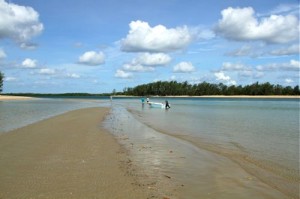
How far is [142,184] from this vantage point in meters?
7.64

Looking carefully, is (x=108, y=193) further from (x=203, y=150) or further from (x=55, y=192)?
(x=203, y=150)

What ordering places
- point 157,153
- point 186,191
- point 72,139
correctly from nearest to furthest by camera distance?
1. point 186,191
2. point 157,153
3. point 72,139

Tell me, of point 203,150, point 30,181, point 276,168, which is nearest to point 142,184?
point 30,181

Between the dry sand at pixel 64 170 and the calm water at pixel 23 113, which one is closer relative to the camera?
the dry sand at pixel 64 170

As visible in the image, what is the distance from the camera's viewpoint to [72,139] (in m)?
14.9

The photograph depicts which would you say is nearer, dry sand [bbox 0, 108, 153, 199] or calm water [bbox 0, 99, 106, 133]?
dry sand [bbox 0, 108, 153, 199]

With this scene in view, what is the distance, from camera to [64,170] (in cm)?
872

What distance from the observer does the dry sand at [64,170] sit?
270 inches

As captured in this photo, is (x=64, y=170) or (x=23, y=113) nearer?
(x=64, y=170)

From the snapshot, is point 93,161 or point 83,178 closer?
point 83,178

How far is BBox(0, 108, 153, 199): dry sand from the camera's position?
6859 millimetres

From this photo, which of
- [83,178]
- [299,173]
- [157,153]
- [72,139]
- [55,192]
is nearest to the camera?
[55,192]

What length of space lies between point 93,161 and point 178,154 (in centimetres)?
352

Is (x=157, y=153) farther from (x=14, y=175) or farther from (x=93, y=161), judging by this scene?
(x=14, y=175)
